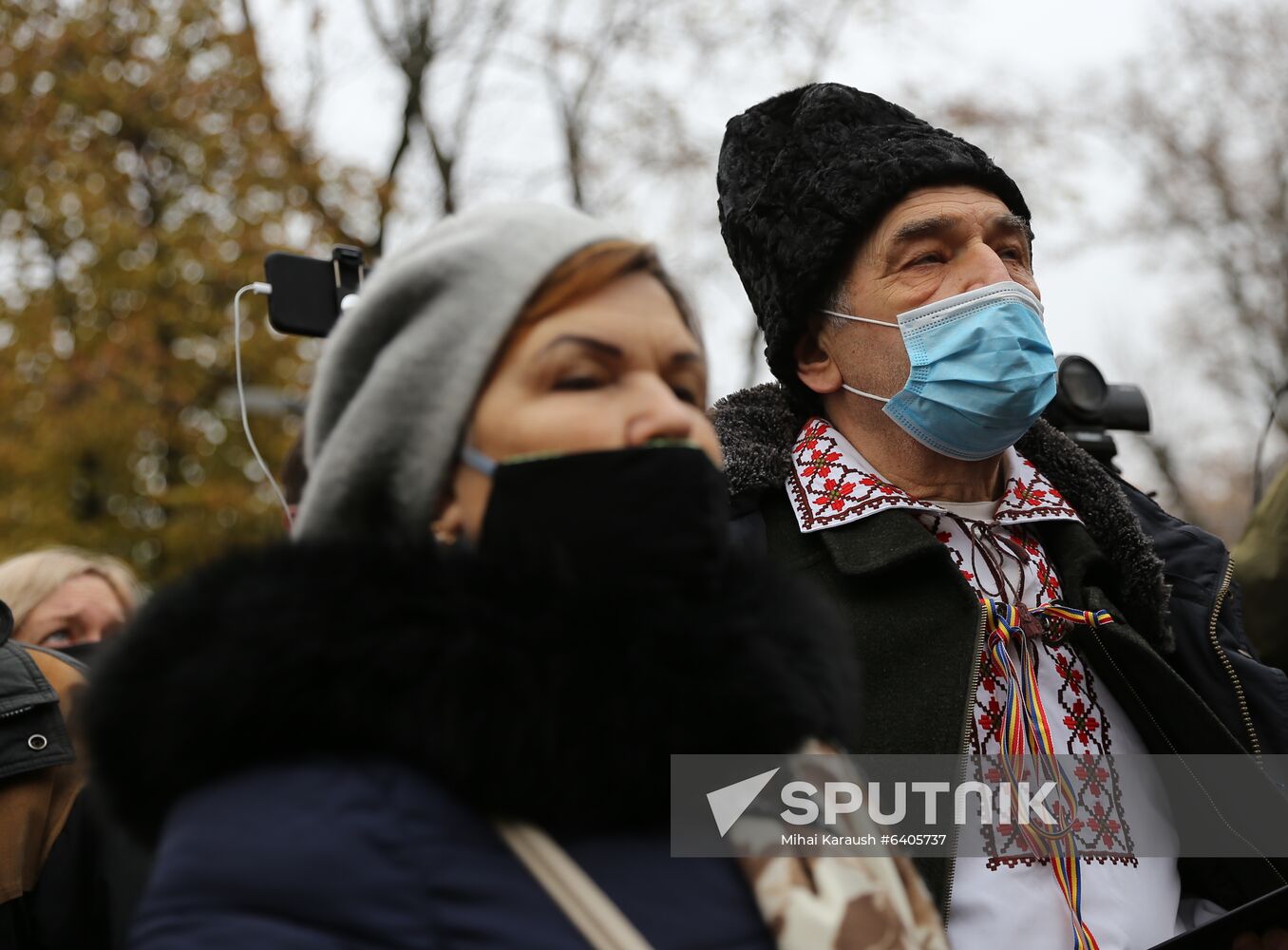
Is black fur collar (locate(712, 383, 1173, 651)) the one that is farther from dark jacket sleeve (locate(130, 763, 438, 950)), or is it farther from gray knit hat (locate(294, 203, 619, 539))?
dark jacket sleeve (locate(130, 763, 438, 950))

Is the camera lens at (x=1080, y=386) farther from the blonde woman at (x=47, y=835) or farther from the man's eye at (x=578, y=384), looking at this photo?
the blonde woman at (x=47, y=835)

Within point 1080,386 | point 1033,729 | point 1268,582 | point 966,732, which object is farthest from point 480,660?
point 1268,582

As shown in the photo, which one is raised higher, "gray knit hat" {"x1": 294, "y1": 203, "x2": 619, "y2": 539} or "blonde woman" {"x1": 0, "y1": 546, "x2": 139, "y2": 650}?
"gray knit hat" {"x1": 294, "y1": 203, "x2": 619, "y2": 539}

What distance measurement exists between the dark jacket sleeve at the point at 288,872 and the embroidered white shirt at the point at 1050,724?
136 centimetres

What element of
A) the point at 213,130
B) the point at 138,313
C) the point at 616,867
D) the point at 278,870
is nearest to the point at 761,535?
the point at 616,867

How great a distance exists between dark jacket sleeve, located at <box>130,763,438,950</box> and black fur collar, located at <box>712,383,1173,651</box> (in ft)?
5.12

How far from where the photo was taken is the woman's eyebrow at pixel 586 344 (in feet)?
5.27

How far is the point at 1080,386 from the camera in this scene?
3359 millimetres

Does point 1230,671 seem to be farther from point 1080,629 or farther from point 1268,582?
point 1268,582

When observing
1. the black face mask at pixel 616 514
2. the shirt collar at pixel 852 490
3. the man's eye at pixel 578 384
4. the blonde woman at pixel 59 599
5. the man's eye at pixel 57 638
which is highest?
the man's eye at pixel 578 384

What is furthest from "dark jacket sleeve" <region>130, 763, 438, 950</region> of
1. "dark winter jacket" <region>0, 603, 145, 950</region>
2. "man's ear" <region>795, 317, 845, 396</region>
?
"man's ear" <region>795, 317, 845, 396</region>

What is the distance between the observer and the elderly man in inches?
97.3

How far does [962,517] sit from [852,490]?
24cm

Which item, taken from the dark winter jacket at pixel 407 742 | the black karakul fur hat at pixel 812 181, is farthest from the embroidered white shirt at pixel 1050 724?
the dark winter jacket at pixel 407 742
